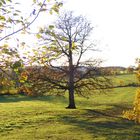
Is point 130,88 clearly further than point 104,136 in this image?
Yes

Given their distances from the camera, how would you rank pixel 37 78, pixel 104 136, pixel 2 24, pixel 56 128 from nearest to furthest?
pixel 2 24 → pixel 104 136 → pixel 56 128 → pixel 37 78

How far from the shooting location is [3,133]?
82.2 feet

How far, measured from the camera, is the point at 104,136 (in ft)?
74.9

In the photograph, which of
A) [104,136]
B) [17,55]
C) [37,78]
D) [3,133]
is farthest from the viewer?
[37,78]

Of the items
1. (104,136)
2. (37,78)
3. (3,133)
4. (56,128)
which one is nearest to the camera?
(104,136)

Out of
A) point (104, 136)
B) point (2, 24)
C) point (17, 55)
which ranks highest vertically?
point (2, 24)

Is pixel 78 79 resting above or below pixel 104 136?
above

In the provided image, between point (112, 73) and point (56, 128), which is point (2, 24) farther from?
point (112, 73)

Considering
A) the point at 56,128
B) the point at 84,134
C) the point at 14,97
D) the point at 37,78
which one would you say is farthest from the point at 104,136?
the point at 14,97

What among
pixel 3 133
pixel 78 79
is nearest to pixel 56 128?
pixel 3 133

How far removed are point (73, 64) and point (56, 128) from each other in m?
23.4

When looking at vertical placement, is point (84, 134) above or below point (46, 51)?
below

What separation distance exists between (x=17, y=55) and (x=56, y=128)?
19571 mm

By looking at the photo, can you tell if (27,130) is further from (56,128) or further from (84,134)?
(84,134)
